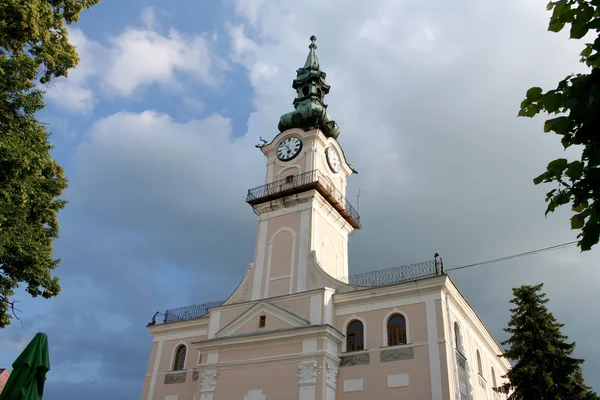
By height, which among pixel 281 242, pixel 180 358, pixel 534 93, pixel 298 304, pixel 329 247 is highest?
pixel 329 247

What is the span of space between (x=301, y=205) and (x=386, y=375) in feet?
33.1

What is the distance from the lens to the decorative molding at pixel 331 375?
67.5ft

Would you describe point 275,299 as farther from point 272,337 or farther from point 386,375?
point 386,375

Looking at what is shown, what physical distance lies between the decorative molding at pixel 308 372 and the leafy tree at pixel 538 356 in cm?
811

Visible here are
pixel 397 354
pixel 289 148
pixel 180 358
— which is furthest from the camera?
pixel 289 148

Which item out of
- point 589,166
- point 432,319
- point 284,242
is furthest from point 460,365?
point 589,166

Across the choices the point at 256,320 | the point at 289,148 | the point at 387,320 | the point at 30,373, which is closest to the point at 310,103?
the point at 289,148

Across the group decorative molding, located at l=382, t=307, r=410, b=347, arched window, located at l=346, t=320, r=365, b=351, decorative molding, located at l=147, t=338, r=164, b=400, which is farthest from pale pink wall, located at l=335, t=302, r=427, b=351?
decorative molding, located at l=147, t=338, r=164, b=400

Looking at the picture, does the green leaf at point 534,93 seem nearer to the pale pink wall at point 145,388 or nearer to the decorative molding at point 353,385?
the decorative molding at point 353,385

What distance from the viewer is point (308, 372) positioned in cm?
2078

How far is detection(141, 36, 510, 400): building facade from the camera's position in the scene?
2044cm

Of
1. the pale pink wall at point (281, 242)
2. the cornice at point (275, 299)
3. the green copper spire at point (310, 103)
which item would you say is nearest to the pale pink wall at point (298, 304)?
the cornice at point (275, 299)

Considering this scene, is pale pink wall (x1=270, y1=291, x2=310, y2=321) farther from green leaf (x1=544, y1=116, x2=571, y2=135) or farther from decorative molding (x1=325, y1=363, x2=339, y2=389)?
green leaf (x1=544, y1=116, x2=571, y2=135)

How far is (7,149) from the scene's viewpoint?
12953 millimetres
